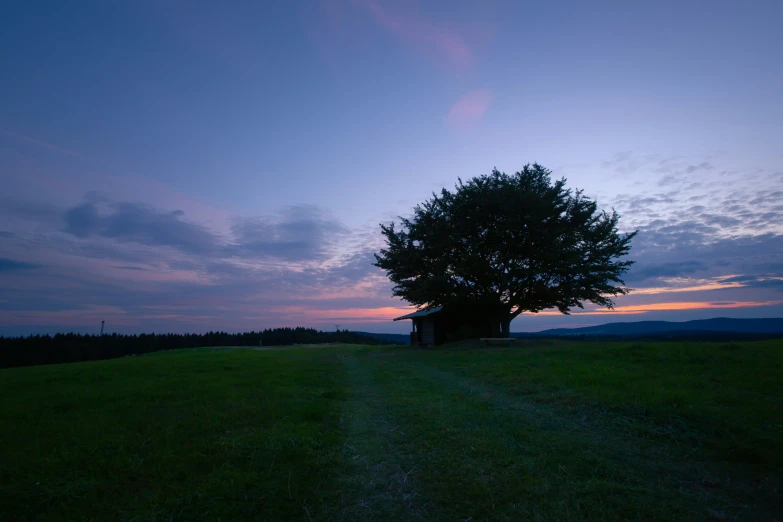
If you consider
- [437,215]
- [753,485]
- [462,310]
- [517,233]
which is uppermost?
[437,215]

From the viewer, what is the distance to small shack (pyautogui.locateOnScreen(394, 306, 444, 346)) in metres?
32.9

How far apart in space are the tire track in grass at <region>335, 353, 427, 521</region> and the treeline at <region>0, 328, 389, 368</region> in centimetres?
4787

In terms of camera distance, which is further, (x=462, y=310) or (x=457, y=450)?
(x=462, y=310)

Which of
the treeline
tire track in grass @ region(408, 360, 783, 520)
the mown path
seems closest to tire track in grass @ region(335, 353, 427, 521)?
the mown path

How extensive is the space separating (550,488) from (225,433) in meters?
4.97

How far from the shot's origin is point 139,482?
192 inches

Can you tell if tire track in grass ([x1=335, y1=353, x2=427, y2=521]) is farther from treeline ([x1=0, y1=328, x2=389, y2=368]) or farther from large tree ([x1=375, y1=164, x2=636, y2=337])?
treeline ([x1=0, y1=328, x2=389, y2=368])

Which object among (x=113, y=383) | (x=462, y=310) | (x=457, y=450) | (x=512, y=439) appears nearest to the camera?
(x=457, y=450)

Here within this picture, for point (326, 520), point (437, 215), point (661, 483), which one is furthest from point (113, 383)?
point (437, 215)

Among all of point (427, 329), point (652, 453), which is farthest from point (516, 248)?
point (652, 453)

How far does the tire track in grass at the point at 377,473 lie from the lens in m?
4.23

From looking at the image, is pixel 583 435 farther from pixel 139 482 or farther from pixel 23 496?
pixel 23 496

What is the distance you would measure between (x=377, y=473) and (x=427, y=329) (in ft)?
94.0

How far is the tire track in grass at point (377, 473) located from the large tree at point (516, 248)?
65.3 feet
